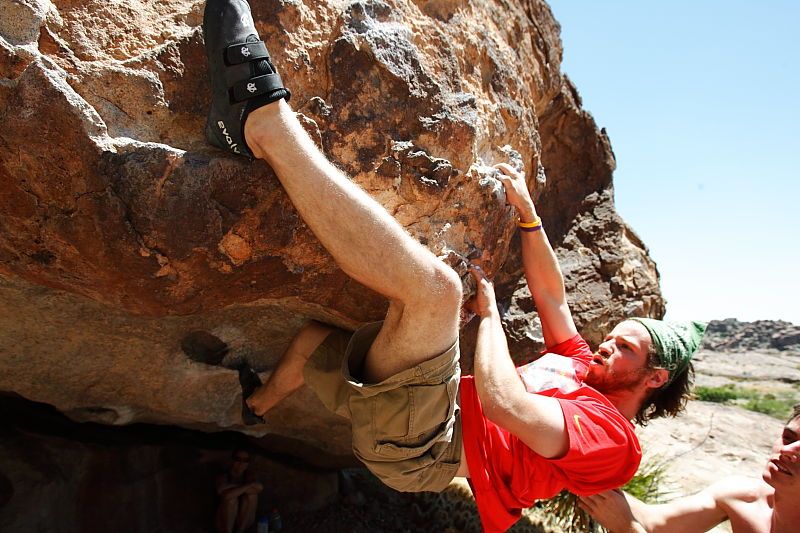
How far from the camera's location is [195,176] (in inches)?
70.5

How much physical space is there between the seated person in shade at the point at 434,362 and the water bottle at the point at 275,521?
5.28 ft

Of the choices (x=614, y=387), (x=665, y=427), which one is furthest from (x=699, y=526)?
(x=665, y=427)

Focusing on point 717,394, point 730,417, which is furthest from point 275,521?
point 717,394

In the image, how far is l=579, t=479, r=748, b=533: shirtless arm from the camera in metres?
2.84

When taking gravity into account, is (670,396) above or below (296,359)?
above

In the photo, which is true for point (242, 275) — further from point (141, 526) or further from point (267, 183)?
point (141, 526)

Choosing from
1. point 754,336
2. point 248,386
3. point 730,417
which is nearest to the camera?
point 248,386

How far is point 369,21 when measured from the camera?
2.05m

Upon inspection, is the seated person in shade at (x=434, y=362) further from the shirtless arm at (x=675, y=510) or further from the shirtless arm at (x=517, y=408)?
the shirtless arm at (x=675, y=510)

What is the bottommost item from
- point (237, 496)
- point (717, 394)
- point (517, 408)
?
point (717, 394)

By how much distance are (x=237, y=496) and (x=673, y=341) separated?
2.74 meters

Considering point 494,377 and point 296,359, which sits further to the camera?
point 296,359

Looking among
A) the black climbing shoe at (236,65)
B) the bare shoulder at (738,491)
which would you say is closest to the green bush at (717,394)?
the bare shoulder at (738,491)

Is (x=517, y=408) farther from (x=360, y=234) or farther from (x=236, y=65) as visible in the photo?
(x=236, y=65)
